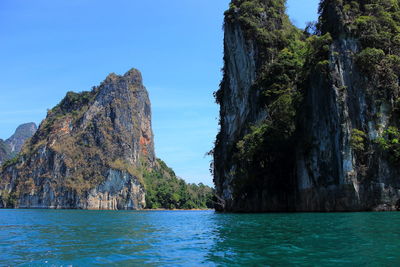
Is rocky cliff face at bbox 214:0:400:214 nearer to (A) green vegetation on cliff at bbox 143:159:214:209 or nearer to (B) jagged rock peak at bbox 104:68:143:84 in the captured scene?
(A) green vegetation on cliff at bbox 143:159:214:209

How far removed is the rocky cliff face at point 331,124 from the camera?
35531mm

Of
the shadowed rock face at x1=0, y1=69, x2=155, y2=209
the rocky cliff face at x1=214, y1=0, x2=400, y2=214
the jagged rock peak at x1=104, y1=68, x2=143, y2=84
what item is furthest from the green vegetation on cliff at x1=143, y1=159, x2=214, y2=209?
the rocky cliff face at x1=214, y1=0, x2=400, y2=214

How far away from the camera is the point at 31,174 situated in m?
152

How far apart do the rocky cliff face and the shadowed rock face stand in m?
102

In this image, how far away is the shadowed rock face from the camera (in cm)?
14462

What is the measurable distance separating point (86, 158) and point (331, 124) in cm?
13024

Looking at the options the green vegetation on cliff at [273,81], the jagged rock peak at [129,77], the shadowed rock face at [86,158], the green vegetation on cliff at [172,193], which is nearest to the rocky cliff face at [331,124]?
the green vegetation on cliff at [273,81]

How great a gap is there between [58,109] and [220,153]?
134619mm

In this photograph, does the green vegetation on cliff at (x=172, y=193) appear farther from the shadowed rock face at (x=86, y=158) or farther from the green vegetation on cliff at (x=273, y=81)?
the green vegetation on cliff at (x=273, y=81)

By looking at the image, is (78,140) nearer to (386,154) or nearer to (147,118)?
(147,118)

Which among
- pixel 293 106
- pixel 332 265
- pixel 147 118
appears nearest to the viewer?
pixel 332 265

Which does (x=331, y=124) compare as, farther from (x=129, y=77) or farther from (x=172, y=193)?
(x=129, y=77)

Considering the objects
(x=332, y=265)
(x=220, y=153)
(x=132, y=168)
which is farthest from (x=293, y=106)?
(x=132, y=168)

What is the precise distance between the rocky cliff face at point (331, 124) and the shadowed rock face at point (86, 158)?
101828 millimetres
